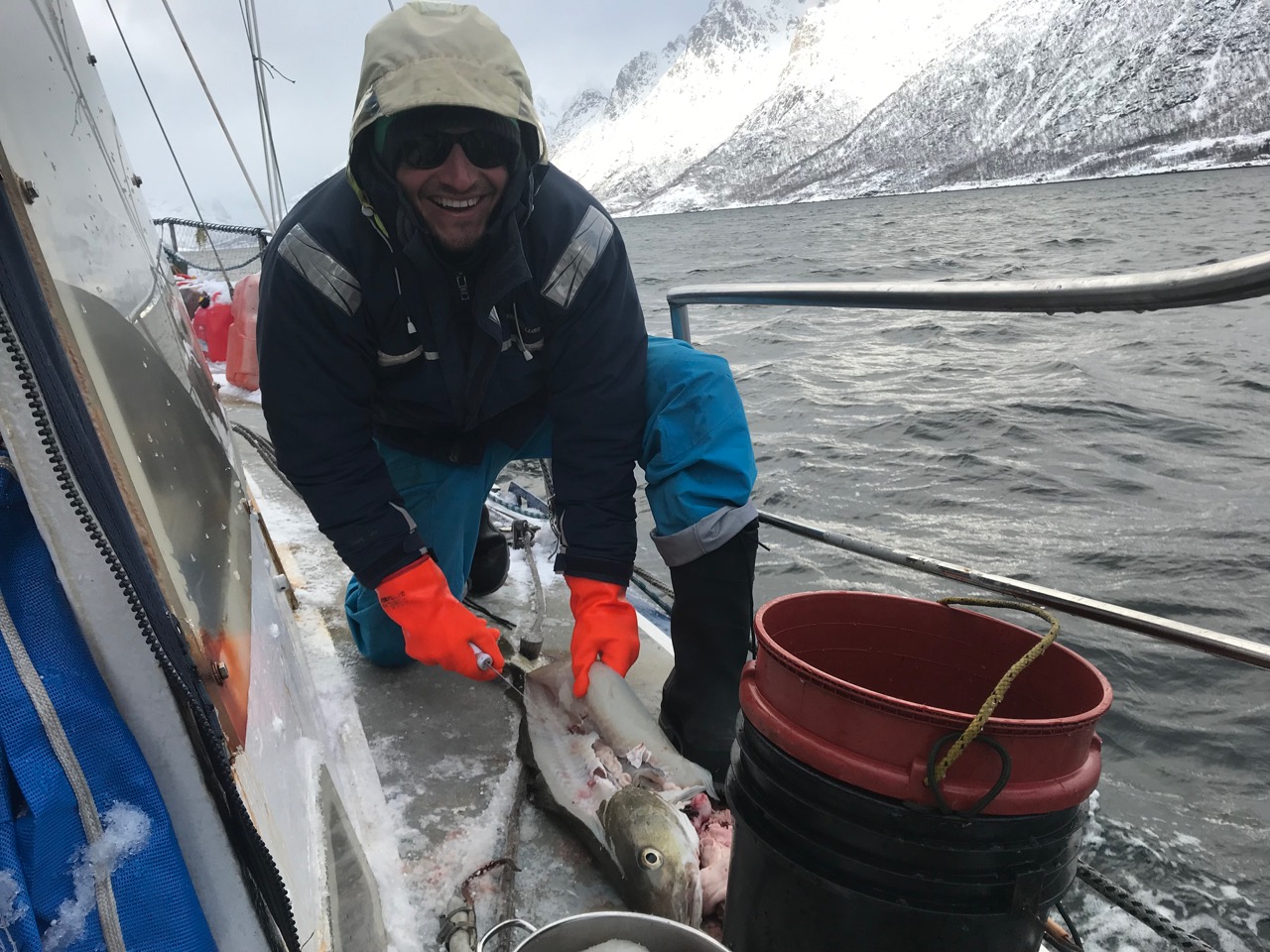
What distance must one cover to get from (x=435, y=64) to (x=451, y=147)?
0.18 meters

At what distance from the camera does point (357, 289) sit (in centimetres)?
202

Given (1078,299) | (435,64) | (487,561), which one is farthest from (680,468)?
(487,561)

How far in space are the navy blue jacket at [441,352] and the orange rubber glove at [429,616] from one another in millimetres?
58

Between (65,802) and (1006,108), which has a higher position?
(1006,108)

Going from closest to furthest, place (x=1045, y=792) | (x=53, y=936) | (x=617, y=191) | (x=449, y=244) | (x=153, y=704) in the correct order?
(x=53, y=936), (x=153, y=704), (x=1045, y=792), (x=449, y=244), (x=617, y=191)

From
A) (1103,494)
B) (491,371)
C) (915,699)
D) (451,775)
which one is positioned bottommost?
(1103,494)

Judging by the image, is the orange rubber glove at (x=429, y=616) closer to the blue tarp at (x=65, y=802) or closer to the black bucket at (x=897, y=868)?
the black bucket at (x=897, y=868)

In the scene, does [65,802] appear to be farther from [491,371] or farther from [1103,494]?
[1103,494]

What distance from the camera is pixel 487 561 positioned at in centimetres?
316

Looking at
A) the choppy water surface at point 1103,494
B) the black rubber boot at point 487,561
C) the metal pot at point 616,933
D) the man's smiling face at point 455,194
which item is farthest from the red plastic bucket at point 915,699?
the black rubber boot at point 487,561

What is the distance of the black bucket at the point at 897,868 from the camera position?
3.64 ft

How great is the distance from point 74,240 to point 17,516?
14.1 inches

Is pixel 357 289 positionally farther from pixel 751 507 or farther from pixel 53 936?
pixel 53 936

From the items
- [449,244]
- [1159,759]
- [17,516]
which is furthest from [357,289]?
[1159,759]
